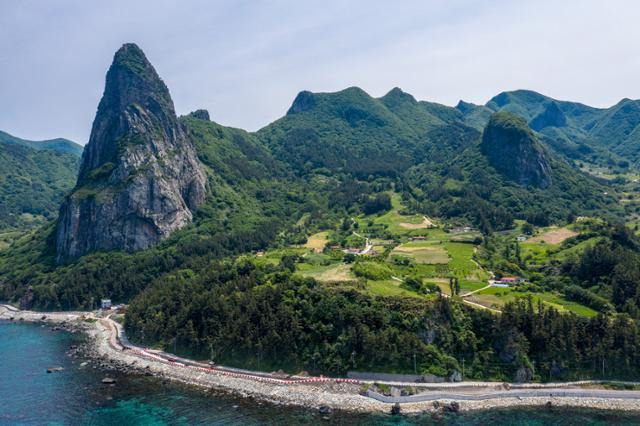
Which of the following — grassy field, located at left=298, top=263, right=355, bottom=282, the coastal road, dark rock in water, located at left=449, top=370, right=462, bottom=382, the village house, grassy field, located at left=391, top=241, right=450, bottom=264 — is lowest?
the coastal road

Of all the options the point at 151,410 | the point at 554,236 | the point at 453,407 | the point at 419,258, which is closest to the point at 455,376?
the point at 453,407

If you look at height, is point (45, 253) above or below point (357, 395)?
above

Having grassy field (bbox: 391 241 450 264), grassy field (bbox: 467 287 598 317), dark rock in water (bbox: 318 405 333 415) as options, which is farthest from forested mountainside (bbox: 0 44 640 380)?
dark rock in water (bbox: 318 405 333 415)

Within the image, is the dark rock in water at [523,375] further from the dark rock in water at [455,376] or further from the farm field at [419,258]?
the farm field at [419,258]

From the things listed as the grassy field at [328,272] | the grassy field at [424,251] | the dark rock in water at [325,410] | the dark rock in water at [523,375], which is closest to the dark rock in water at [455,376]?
the dark rock in water at [523,375]

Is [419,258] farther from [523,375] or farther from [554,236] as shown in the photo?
[523,375]

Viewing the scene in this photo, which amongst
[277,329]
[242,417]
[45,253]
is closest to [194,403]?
[242,417]

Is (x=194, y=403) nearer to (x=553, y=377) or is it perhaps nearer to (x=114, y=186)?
(x=553, y=377)

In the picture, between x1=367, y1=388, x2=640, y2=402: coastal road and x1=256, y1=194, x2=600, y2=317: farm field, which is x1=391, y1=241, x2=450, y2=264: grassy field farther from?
x1=367, y1=388, x2=640, y2=402: coastal road
